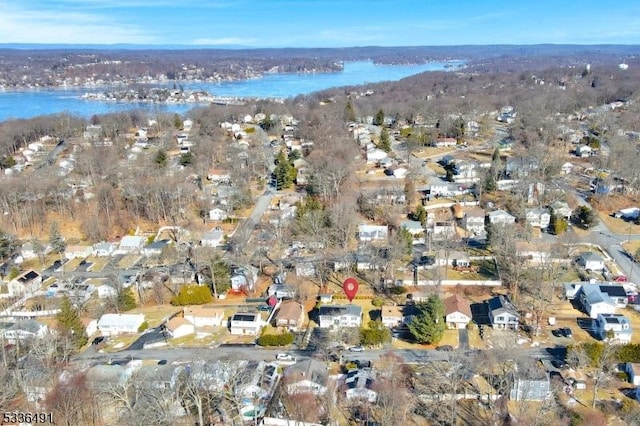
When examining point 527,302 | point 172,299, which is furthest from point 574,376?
point 172,299

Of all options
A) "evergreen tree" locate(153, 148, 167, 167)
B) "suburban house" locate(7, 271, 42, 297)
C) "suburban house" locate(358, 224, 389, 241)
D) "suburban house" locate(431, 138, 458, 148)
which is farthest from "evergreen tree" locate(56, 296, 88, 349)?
"suburban house" locate(431, 138, 458, 148)

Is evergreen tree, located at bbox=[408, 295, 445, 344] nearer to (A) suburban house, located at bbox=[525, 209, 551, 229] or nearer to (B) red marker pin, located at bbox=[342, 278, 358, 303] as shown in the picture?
(B) red marker pin, located at bbox=[342, 278, 358, 303]

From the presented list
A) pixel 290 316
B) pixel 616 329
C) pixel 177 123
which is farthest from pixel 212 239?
pixel 177 123

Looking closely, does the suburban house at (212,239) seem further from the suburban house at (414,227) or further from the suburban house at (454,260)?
the suburban house at (454,260)

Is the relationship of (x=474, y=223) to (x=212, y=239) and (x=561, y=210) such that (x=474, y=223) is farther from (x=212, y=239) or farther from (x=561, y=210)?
(x=212, y=239)

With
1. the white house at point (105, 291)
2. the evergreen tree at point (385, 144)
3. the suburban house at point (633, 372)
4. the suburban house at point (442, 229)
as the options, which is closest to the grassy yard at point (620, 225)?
the suburban house at point (442, 229)
